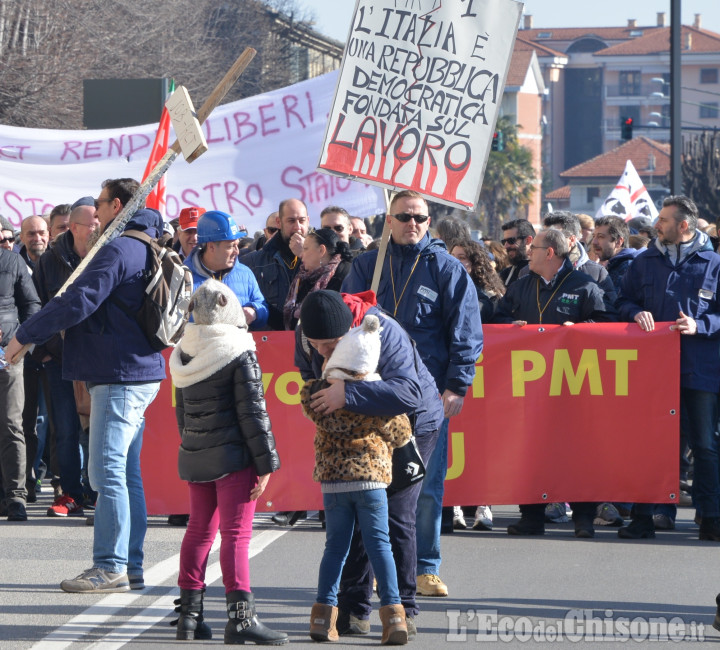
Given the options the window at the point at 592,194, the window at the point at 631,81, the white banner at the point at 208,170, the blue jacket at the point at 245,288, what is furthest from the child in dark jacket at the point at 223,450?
the window at the point at 631,81

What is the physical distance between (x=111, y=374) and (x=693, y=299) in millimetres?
4089

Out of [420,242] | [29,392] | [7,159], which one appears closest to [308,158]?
[7,159]

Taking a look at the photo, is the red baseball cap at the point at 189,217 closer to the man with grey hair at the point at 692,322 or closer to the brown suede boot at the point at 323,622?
the man with grey hair at the point at 692,322

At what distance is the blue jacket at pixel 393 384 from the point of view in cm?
586

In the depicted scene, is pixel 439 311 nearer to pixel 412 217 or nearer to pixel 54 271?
pixel 412 217

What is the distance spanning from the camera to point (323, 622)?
19.8 feet

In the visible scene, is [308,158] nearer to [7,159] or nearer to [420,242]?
[7,159]

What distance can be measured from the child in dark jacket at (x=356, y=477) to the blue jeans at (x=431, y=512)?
1.22 metres

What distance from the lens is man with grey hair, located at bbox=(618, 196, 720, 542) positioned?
9109 mm

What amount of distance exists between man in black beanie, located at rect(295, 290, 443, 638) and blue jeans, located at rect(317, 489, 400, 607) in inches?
10.7

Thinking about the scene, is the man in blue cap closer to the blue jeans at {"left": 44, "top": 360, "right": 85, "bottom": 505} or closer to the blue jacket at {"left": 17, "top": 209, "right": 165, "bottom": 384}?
the blue jacket at {"left": 17, "top": 209, "right": 165, "bottom": 384}

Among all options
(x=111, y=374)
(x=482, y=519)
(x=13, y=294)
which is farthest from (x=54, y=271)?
(x=482, y=519)

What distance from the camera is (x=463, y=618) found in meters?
6.63

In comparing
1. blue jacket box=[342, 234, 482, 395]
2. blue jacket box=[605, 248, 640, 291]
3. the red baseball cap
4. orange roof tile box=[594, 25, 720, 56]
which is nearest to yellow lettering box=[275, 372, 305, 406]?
the red baseball cap
